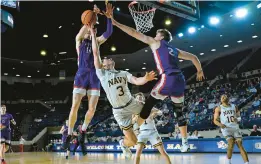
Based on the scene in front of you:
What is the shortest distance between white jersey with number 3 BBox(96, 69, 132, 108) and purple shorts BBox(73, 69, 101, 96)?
375mm

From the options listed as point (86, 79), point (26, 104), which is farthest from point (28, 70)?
point (86, 79)

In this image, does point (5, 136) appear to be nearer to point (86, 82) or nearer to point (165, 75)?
point (86, 82)

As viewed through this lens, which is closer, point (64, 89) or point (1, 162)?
point (1, 162)

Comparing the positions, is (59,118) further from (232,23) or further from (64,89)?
(232,23)

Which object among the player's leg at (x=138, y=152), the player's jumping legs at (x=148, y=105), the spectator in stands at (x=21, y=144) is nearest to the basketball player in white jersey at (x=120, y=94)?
the player's jumping legs at (x=148, y=105)

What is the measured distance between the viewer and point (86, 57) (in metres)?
6.32

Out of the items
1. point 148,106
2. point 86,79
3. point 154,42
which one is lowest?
point 148,106

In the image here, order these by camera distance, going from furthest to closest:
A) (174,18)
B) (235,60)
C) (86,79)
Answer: (235,60) < (174,18) < (86,79)

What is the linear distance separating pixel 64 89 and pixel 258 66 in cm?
2408

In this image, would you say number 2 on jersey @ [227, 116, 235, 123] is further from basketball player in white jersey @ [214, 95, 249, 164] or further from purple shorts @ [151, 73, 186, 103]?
purple shorts @ [151, 73, 186, 103]

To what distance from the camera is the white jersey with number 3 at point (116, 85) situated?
232 inches

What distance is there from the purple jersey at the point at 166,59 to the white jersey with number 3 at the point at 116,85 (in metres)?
0.72

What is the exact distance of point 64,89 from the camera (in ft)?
132

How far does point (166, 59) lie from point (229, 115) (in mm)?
4582
